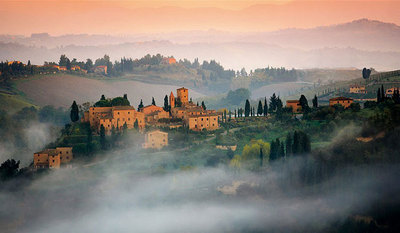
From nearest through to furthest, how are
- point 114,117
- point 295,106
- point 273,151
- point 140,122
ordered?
1. point 273,151
2. point 114,117
3. point 140,122
4. point 295,106

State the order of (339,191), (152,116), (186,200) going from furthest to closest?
(152,116) → (186,200) → (339,191)

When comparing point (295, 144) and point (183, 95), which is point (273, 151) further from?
point (183, 95)

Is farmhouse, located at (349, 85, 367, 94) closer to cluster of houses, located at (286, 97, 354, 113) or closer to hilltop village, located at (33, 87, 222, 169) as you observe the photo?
cluster of houses, located at (286, 97, 354, 113)

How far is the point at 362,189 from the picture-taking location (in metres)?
63.7

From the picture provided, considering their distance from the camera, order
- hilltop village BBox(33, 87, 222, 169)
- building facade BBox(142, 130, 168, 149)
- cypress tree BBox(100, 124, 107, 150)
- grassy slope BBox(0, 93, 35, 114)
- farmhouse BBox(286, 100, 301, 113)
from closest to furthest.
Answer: hilltop village BBox(33, 87, 222, 169)
cypress tree BBox(100, 124, 107, 150)
building facade BBox(142, 130, 168, 149)
farmhouse BBox(286, 100, 301, 113)
grassy slope BBox(0, 93, 35, 114)

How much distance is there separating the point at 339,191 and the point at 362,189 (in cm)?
239

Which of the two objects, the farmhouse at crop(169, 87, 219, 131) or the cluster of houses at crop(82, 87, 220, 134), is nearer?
the cluster of houses at crop(82, 87, 220, 134)

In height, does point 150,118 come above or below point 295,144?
above

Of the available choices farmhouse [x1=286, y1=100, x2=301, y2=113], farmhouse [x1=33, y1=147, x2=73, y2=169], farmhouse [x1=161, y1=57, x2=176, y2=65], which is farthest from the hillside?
farmhouse [x1=286, y1=100, x2=301, y2=113]

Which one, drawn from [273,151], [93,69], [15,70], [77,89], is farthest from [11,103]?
[273,151]

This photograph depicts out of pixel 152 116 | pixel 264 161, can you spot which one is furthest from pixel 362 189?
pixel 152 116

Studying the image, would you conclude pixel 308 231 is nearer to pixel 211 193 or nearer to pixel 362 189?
pixel 362 189

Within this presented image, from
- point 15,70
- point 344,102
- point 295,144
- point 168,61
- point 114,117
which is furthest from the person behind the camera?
point 168,61

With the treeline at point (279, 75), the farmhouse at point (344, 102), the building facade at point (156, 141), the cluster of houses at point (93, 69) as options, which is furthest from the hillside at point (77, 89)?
the farmhouse at point (344, 102)
